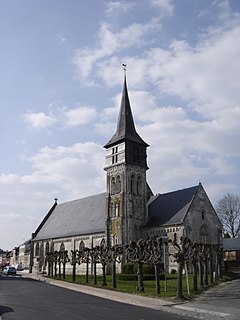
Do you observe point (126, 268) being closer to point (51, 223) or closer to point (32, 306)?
point (32, 306)

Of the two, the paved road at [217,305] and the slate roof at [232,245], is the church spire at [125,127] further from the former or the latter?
the paved road at [217,305]

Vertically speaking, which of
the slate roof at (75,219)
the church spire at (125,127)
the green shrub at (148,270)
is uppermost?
the church spire at (125,127)

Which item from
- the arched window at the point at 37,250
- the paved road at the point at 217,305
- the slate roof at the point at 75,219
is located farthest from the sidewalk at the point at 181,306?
the arched window at the point at 37,250

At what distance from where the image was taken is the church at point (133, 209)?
44.3 m

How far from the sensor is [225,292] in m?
24.7

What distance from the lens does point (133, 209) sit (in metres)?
47.8

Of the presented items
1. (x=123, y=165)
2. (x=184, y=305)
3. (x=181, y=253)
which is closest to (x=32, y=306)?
(x=184, y=305)

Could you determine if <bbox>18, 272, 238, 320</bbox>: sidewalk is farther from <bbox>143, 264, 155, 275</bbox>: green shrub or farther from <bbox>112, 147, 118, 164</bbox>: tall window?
<bbox>112, 147, 118, 164</bbox>: tall window

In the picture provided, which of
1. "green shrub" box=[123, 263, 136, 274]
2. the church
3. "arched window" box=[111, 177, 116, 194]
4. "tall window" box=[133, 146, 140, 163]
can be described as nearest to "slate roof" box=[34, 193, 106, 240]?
A: the church

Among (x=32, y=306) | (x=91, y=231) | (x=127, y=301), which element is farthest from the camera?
(x=91, y=231)

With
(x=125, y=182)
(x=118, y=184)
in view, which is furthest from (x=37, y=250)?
(x=125, y=182)

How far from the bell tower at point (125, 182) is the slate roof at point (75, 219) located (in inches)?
138

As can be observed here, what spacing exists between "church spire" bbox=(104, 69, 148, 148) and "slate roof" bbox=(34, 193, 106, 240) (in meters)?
10.2

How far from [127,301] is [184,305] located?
3.65m
